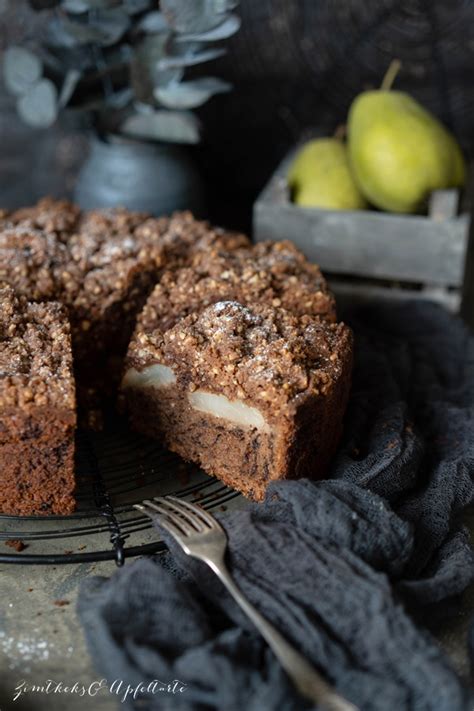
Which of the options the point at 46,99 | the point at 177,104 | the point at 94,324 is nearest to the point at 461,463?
the point at 94,324

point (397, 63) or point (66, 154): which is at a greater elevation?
point (397, 63)

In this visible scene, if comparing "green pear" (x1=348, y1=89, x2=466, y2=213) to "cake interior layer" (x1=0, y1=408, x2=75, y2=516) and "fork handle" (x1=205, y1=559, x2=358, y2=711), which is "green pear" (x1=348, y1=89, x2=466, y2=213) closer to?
"cake interior layer" (x1=0, y1=408, x2=75, y2=516)

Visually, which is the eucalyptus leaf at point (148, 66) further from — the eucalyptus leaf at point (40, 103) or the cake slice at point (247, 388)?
the cake slice at point (247, 388)

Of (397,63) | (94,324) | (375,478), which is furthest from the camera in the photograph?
(397,63)

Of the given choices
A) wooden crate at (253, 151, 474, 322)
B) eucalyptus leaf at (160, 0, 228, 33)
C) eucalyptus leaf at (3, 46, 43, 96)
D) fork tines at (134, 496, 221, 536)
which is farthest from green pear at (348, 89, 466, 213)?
fork tines at (134, 496, 221, 536)

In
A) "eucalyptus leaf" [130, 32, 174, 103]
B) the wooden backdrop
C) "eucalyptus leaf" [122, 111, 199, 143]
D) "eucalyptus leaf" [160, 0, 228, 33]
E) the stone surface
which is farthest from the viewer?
the wooden backdrop

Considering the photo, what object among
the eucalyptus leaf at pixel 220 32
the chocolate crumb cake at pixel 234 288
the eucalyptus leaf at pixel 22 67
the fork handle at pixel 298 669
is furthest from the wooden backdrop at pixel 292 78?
the fork handle at pixel 298 669

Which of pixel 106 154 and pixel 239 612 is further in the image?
pixel 106 154

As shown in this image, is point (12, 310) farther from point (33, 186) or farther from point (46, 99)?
point (33, 186)
